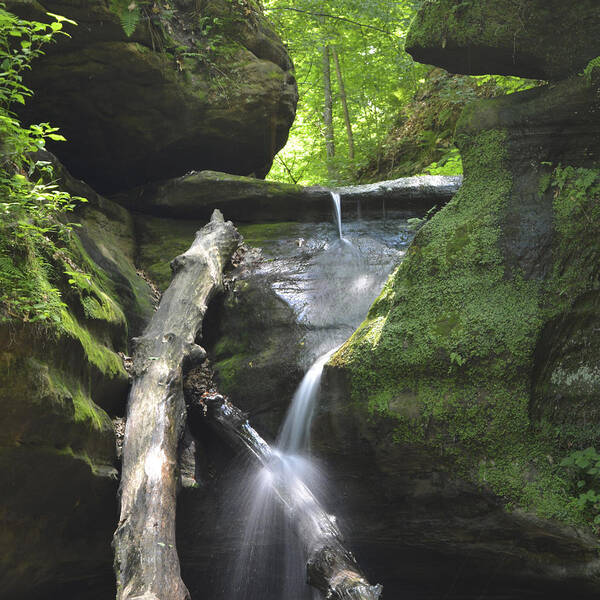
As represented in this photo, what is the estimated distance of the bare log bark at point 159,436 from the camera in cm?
349

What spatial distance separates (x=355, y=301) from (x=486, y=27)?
341cm

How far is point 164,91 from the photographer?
8.27 meters

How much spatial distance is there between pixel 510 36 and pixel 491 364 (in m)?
2.99

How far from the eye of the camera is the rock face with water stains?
3.99 meters

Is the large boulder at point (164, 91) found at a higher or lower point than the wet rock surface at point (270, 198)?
higher

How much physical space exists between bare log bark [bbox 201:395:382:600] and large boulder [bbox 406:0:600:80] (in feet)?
13.6

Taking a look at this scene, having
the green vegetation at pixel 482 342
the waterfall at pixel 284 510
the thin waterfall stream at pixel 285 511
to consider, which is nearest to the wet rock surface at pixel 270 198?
the green vegetation at pixel 482 342

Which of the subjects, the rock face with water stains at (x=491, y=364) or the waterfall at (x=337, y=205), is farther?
the waterfall at (x=337, y=205)

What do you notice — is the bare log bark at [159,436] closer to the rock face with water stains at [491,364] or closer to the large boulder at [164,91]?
the rock face with water stains at [491,364]

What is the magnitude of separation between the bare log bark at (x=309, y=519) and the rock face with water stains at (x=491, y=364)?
21.1 inches

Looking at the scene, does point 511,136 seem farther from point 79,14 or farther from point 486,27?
point 79,14

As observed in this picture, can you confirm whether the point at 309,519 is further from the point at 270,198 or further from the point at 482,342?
the point at 270,198

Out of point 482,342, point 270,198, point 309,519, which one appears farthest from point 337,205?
point 309,519

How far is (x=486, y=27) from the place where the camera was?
502cm
